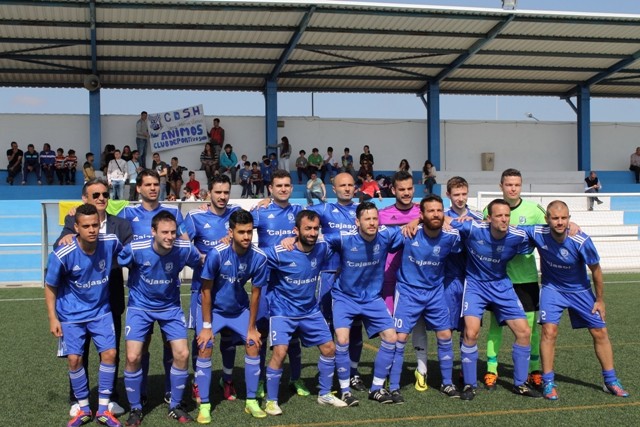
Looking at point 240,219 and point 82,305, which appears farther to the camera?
point 240,219

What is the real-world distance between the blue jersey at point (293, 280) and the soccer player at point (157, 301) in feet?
2.33

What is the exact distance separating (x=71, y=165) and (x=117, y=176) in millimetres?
2348

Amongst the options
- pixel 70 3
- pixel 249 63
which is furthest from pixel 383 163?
pixel 70 3

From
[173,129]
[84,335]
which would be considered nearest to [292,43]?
[173,129]

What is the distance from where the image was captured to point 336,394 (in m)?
6.42

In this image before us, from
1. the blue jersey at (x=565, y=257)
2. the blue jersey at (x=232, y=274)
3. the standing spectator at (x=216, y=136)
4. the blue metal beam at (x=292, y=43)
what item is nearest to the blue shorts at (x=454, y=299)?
the blue jersey at (x=565, y=257)

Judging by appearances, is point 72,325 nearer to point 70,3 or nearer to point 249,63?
point 70,3

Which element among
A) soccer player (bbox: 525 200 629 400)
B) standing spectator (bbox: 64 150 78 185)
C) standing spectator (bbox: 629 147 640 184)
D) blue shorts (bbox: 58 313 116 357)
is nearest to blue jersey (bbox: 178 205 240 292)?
blue shorts (bbox: 58 313 116 357)

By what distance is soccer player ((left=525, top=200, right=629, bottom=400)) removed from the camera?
21.0ft

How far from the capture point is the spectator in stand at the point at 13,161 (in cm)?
2194

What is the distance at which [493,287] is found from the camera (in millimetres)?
6664

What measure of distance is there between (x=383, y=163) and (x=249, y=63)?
591 cm

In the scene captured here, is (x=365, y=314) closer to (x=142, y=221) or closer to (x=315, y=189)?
(x=142, y=221)

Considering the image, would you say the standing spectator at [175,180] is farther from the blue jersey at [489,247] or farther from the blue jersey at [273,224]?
the blue jersey at [489,247]
